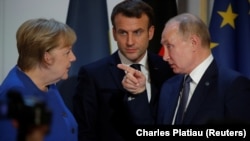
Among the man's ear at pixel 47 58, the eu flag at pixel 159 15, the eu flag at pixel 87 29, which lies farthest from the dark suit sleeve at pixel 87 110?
the eu flag at pixel 159 15

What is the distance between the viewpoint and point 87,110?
2.21m

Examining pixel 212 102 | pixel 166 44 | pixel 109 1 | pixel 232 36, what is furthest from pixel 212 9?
pixel 212 102

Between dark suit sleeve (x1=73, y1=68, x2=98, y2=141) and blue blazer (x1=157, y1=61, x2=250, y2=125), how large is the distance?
402mm

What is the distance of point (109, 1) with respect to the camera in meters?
3.17

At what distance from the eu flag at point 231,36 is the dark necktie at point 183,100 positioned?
1.09 meters

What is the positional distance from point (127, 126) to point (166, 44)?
19.2 inches

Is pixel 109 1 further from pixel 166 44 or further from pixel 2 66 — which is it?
pixel 166 44

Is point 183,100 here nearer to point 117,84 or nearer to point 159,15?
point 117,84

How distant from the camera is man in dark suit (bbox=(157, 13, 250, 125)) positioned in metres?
1.77

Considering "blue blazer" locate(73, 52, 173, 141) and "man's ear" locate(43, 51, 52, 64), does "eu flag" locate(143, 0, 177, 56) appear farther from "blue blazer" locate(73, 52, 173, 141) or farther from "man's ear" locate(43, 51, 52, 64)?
"man's ear" locate(43, 51, 52, 64)

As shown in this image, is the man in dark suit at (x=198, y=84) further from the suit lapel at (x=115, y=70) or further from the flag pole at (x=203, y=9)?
the flag pole at (x=203, y=9)

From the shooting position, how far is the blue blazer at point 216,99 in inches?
69.2

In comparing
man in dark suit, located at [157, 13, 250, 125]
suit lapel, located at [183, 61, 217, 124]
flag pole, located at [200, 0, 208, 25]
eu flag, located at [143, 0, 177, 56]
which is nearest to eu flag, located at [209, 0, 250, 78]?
flag pole, located at [200, 0, 208, 25]

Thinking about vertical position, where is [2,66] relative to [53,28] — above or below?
below
